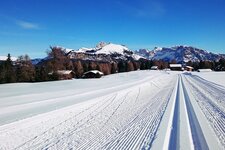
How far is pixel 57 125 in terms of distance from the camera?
30.1 ft

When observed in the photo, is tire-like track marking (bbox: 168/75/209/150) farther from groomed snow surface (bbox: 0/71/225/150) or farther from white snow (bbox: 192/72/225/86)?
white snow (bbox: 192/72/225/86)

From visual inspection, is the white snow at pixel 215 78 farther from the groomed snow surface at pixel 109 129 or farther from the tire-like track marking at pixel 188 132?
the groomed snow surface at pixel 109 129

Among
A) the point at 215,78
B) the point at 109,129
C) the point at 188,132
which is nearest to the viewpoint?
the point at 188,132

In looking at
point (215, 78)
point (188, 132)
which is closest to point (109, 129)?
point (188, 132)

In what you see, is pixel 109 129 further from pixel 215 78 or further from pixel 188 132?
pixel 215 78

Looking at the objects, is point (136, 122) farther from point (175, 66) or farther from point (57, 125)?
point (175, 66)

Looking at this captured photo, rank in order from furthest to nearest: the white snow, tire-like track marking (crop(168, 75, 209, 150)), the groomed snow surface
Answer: the white snow, the groomed snow surface, tire-like track marking (crop(168, 75, 209, 150))

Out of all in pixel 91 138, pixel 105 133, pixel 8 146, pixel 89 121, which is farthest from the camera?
pixel 89 121

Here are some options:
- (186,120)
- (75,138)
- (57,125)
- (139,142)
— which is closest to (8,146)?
(75,138)

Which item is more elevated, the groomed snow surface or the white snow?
the groomed snow surface

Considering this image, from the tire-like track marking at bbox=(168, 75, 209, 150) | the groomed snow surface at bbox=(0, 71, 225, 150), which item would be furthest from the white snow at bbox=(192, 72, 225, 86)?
the groomed snow surface at bbox=(0, 71, 225, 150)

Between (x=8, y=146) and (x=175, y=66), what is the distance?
574 ft

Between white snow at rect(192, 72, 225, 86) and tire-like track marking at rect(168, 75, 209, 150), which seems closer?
tire-like track marking at rect(168, 75, 209, 150)

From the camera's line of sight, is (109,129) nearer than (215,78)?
Yes
